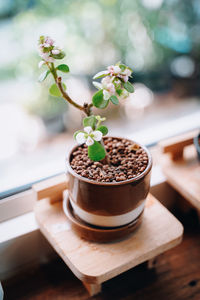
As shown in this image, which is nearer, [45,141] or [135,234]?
[135,234]

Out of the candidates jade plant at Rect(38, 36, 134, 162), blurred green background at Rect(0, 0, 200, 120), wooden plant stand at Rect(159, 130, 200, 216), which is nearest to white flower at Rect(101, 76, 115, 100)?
jade plant at Rect(38, 36, 134, 162)

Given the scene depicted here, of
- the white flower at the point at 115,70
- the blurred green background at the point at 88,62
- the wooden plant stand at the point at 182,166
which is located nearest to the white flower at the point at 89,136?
the white flower at the point at 115,70

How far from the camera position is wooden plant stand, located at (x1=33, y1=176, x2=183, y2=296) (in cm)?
70

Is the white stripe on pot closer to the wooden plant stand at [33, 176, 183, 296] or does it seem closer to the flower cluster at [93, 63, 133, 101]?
the wooden plant stand at [33, 176, 183, 296]

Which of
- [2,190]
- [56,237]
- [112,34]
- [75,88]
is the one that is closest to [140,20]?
[112,34]

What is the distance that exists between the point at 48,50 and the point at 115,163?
0.29m

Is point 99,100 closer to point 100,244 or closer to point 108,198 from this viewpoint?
point 108,198

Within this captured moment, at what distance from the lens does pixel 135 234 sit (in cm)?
78

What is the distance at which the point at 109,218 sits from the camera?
27.9 inches

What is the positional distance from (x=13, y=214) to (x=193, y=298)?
21.2 inches

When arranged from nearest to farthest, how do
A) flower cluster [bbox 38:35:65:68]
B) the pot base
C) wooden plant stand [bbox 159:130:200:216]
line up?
flower cluster [bbox 38:35:65:68]
the pot base
wooden plant stand [bbox 159:130:200:216]

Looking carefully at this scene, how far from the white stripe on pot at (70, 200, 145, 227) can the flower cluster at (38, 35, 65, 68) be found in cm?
33

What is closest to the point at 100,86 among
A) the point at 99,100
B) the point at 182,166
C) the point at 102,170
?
the point at 99,100

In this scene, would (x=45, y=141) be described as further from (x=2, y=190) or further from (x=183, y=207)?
(x=183, y=207)
